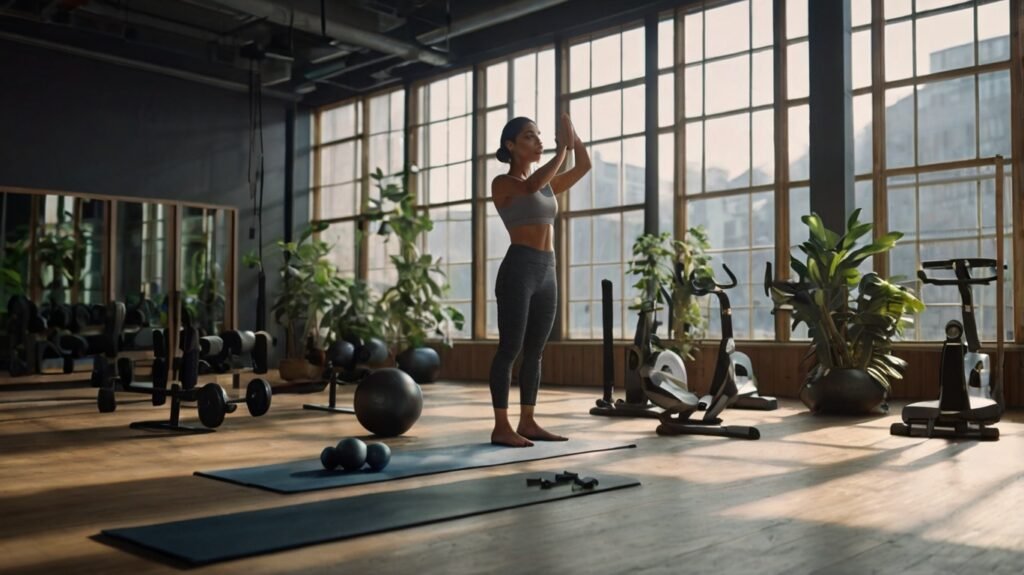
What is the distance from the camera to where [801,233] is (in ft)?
28.0

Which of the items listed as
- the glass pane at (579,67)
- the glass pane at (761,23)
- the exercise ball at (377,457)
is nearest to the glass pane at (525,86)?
the glass pane at (579,67)

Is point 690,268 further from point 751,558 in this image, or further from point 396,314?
point 751,558

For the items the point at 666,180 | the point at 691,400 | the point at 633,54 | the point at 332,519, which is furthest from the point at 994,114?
the point at 332,519

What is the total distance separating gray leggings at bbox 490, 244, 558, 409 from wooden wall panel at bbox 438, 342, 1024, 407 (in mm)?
3549

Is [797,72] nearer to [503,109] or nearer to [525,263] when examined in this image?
[503,109]

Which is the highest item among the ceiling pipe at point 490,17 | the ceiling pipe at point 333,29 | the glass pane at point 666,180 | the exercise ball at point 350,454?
the ceiling pipe at point 490,17

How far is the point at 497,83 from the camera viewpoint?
36.2 feet

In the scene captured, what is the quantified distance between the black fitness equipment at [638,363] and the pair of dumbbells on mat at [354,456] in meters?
2.21

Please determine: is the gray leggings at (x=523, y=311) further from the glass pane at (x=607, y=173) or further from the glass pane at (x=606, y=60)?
the glass pane at (x=606, y=60)

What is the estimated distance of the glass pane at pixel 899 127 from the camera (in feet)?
26.2

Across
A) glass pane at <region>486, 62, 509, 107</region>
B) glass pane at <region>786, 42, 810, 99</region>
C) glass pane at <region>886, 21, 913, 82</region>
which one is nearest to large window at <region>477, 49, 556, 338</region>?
glass pane at <region>486, 62, 509, 107</region>

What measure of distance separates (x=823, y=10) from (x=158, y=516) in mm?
7174

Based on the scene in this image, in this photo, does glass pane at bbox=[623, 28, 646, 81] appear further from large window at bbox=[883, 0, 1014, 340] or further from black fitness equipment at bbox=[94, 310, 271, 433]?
black fitness equipment at bbox=[94, 310, 271, 433]

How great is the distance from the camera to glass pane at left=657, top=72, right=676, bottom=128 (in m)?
9.45
